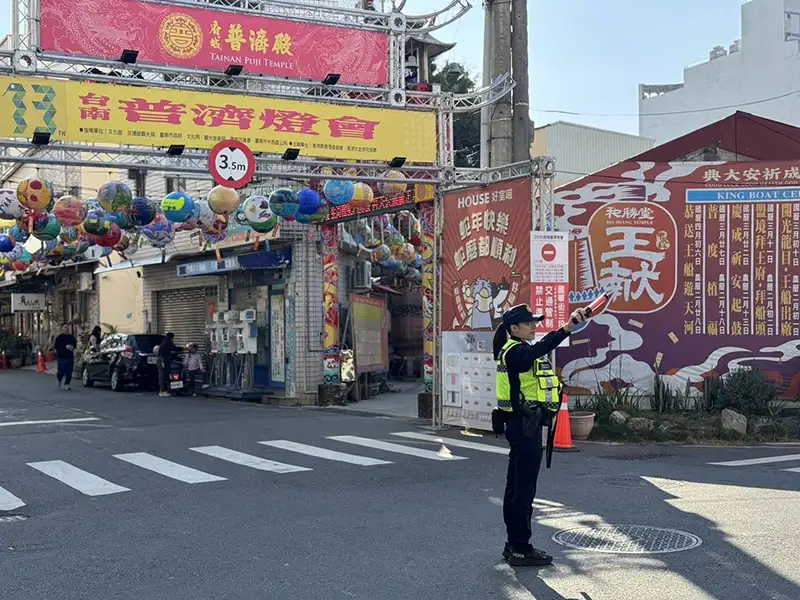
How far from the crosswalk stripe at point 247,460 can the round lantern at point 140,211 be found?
5650 mm

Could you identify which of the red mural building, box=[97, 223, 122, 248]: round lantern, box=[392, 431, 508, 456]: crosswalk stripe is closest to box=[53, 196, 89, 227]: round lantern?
box=[97, 223, 122, 248]: round lantern

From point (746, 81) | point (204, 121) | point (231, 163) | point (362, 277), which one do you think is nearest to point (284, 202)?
point (231, 163)

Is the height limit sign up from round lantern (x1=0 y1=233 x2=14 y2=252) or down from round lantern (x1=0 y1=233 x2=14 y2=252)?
up

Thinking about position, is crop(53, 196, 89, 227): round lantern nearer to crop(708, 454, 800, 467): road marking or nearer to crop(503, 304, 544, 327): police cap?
crop(503, 304, 544, 327): police cap

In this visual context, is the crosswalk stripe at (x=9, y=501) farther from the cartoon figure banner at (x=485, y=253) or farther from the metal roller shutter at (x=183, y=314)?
the metal roller shutter at (x=183, y=314)

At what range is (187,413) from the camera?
18078mm

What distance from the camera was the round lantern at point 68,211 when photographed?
1630 cm

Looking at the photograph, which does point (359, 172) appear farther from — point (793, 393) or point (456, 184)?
point (793, 393)

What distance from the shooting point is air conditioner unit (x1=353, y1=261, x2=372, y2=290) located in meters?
22.3

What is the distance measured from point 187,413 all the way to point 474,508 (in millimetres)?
10914

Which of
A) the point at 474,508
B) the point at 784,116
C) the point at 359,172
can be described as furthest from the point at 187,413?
the point at 784,116

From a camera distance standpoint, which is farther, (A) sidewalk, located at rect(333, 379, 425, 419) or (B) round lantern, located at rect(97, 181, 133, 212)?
(A) sidewalk, located at rect(333, 379, 425, 419)

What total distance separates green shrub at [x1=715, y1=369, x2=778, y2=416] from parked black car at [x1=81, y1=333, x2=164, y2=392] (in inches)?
611

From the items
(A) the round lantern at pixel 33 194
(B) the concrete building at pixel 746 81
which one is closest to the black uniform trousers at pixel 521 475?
(A) the round lantern at pixel 33 194
